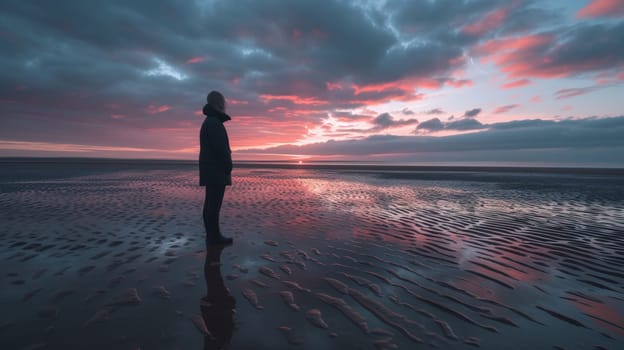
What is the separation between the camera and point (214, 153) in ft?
19.4

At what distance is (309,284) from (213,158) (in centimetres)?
349

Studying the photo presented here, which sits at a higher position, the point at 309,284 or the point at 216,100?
the point at 216,100

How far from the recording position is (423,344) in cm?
287

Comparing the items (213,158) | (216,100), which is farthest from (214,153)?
(216,100)

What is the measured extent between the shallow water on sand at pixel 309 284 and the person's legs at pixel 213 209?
16.7 inches

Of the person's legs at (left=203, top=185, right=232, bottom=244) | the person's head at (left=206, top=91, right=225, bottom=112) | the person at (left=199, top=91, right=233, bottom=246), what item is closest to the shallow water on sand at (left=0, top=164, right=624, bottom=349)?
the person's legs at (left=203, top=185, right=232, bottom=244)

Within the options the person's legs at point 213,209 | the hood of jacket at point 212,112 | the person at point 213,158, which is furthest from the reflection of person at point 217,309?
the hood of jacket at point 212,112

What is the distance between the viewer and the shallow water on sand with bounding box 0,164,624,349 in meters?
2.98

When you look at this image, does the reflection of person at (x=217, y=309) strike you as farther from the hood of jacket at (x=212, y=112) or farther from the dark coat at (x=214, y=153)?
the hood of jacket at (x=212, y=112)

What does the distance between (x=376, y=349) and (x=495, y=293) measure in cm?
259

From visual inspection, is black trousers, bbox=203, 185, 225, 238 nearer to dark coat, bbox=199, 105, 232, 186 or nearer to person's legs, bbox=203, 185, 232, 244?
person's legs, bbox=203, 185, 232, 244

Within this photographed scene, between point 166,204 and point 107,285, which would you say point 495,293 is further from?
point 166,204

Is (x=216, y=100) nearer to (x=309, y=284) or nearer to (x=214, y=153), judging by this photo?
(x=214, y=153)

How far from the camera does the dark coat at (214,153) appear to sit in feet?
18.9
